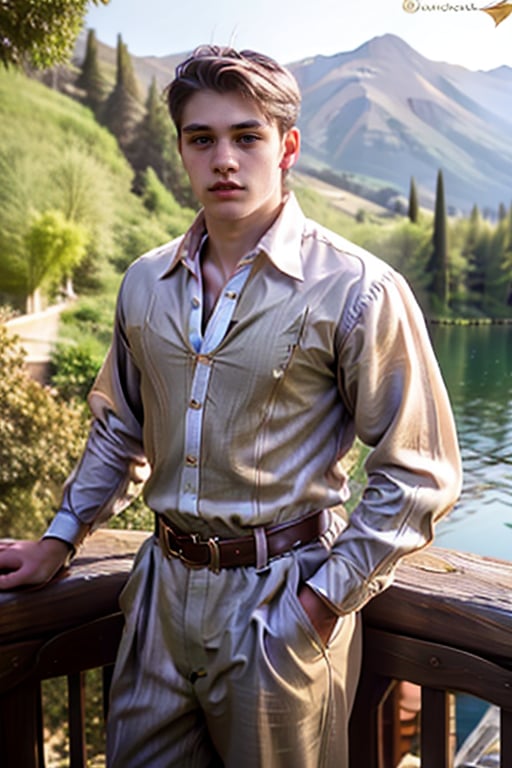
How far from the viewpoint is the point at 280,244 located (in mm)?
1168

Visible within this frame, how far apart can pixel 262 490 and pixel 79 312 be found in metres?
4.35

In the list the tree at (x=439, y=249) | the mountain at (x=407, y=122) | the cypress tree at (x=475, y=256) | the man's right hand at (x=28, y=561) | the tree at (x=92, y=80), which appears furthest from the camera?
the tree at (x=92, y=80)

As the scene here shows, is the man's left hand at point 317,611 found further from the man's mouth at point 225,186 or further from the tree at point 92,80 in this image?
the tree at point 92,80

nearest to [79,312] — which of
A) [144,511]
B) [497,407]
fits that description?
[144,511]

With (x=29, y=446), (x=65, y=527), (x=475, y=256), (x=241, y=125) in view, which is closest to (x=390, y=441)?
(x=241, y=125)

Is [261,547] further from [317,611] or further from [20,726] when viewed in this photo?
[20,726]

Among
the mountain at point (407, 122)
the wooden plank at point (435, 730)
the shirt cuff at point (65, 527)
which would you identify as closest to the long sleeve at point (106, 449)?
the shirt cuff at point (65, 527)

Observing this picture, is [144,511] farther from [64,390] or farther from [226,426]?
[226,426]

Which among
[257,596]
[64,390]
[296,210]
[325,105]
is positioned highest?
[325,105]

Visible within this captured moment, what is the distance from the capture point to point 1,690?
1.36 m

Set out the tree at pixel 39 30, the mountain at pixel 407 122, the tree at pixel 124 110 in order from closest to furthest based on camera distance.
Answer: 1. the mountain at pixel 407 122
2. the tree at pixel 39 30
3. the tree at pixel 124 110

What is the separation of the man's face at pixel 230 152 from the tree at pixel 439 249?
115 inches

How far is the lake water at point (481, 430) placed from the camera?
358cm

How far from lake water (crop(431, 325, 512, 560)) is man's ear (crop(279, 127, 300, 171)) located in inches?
103
